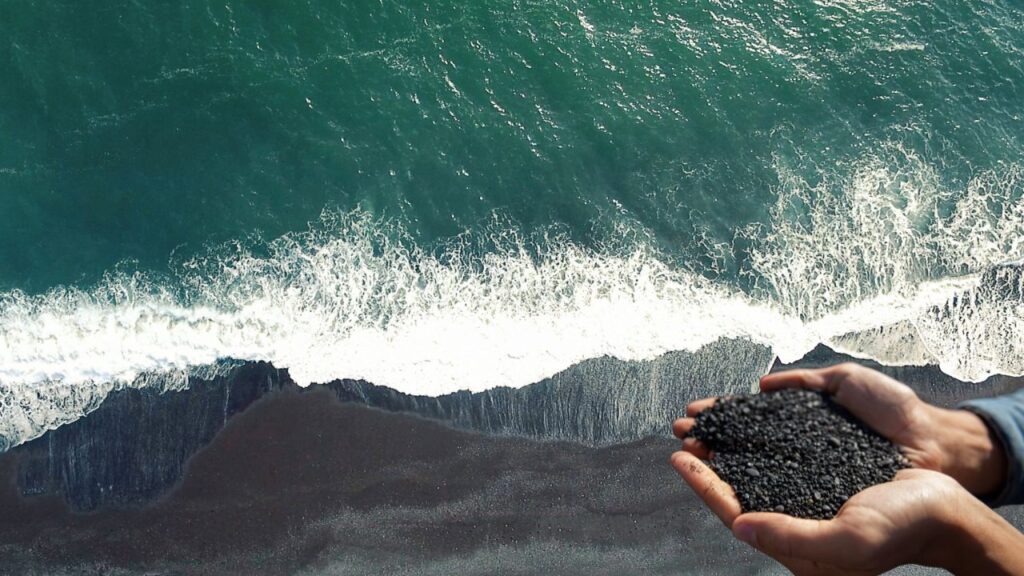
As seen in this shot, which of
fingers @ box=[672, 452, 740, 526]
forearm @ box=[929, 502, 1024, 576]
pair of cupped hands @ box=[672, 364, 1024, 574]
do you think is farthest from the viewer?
fingers @ box=[672, 452, 740, 526]

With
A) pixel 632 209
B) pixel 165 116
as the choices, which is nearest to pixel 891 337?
pixel 632 209

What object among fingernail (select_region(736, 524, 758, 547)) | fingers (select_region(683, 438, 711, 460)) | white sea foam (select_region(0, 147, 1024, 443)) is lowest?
fingernail (select_region(736, 524, 758, 547))

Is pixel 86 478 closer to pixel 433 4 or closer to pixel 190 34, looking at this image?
pixel 190 34

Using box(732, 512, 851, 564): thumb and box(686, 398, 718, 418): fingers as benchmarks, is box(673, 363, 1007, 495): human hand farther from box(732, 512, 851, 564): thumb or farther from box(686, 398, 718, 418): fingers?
box(732, 512, 851, 564): thumb

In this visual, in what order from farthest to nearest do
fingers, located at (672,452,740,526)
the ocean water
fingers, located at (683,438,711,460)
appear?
the ocean water, fingers, located at (683,438,711,460), fingers, located at (672,452,740,526)

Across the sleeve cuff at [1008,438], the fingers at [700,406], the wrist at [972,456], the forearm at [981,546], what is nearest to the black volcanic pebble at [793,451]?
the fingers at [700,406]

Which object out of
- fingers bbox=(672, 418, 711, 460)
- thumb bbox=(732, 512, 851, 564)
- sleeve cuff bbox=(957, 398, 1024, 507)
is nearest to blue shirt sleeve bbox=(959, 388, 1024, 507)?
sleeve cuff bbox=(957, 398, 1024, 507)

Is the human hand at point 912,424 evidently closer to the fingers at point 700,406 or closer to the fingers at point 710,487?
the fingers at point 700,406
